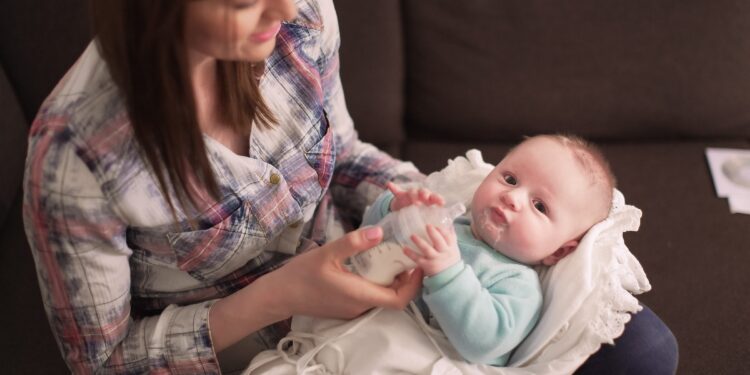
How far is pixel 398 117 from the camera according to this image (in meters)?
1.66

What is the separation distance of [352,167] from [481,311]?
50 cm

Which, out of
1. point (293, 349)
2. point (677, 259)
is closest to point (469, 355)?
point (293, 349)

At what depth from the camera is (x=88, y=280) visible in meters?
0.84

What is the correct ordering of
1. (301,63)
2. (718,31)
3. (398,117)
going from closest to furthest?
(301,63) → (718,31) → (398,117)

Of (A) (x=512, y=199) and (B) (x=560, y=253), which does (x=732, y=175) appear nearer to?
(B) (x=560, y=253)

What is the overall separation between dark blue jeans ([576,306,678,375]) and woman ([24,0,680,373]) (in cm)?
34

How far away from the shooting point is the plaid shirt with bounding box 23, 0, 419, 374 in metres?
0.77

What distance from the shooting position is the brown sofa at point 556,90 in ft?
4.60

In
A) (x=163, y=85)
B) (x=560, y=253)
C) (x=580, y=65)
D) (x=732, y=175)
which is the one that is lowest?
(x=732, y=175)

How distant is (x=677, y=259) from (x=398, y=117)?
2.48ft

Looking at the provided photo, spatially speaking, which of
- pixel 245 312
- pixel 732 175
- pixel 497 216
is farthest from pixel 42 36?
pixel 732 175

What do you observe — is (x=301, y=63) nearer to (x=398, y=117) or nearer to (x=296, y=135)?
(x=296, y=135)

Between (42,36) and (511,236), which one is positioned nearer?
(511,236)

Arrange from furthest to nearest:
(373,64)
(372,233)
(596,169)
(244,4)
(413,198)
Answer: (373,64) < (596,169) < (413,198) < (372,233) < (244,4)
